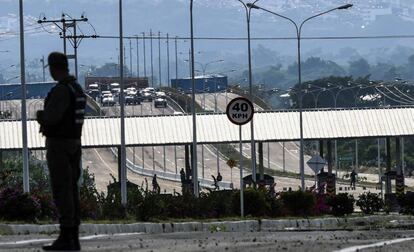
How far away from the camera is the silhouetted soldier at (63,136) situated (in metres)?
15.4

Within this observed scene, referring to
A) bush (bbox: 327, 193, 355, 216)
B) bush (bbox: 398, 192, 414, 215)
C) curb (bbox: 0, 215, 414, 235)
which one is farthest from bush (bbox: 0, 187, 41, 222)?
bush (bbox: 398, 192, 414, 215)

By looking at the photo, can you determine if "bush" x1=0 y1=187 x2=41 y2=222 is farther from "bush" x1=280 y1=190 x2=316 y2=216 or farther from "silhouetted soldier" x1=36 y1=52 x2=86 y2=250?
"bush" x1=280 y1=190 x2=316 y2=216

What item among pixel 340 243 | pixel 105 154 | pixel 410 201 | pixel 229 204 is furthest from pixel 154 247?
pixel 105 154

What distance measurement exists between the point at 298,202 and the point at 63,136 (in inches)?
1238

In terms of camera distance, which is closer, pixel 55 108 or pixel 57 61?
pixel 55 108

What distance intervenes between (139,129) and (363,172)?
4335 inches

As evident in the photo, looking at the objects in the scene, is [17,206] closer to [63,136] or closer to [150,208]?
[150,208]

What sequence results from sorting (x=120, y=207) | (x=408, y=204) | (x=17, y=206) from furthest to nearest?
(x=408, y=204) < (x=120, y=207) < (x=17, y=206)

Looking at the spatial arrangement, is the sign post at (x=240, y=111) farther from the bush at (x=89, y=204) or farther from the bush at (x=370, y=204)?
the bush at (x=370, y=204)

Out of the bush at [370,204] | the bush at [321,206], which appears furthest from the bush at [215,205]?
the bush at [370,204]

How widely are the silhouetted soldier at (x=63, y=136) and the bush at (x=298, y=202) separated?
30.6 meters

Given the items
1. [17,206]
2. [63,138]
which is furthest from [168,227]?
[63,138]

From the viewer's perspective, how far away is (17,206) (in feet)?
99.9

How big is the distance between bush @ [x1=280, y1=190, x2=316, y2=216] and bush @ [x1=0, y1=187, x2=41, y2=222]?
16.2 metres
